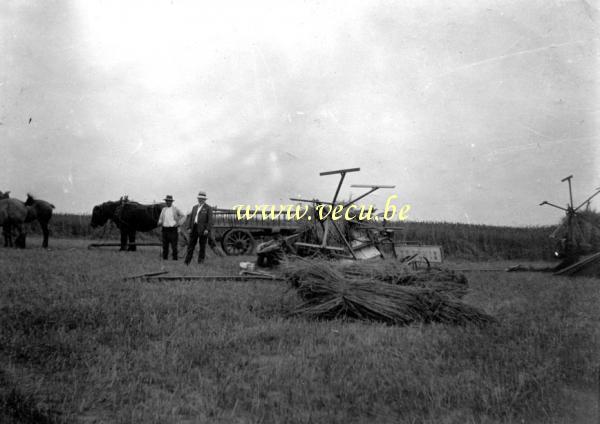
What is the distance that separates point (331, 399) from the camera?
9.08 ft

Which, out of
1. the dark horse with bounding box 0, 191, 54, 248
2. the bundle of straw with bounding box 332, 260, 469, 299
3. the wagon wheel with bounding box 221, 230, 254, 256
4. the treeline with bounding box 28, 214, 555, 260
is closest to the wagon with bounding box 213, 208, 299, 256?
the wagon wheel with bounding box 221, 230, 254, 256

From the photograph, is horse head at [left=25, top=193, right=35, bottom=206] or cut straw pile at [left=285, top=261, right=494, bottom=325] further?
horse head at [left=25, top=193, right=35, bottom=206]

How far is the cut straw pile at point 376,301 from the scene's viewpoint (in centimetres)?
507

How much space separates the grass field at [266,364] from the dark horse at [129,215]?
10415 millimetres

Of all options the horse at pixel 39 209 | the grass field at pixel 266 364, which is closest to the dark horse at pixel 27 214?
the horse at pixel 39 209

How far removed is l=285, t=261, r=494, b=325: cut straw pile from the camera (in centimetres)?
507

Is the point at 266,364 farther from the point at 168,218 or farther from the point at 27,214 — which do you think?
the point at 27,214

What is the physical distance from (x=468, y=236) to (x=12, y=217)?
64.9 feet

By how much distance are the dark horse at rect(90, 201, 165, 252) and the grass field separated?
Result: 10.4 meters

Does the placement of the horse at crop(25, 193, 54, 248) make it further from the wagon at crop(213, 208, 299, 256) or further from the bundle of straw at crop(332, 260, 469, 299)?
the bundle of straw at crop(332, 260, 469, 299)

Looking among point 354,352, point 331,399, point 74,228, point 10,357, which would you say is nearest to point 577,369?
point 354,352

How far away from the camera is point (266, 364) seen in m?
3.46

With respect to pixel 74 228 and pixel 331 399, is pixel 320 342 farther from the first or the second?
pixel 74 228

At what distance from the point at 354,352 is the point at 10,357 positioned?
8.71 ft
